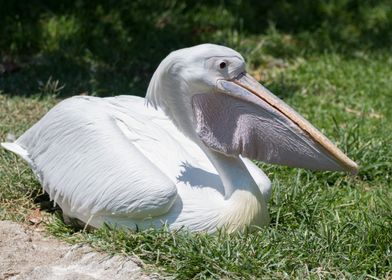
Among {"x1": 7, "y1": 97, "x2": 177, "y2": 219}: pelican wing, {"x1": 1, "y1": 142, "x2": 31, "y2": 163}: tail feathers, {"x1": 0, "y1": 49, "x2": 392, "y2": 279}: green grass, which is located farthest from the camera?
{"x1": 1, "y1": 142, "x2": 31, "y2": 163}: tail feathers

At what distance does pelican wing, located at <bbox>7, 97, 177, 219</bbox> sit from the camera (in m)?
4.73

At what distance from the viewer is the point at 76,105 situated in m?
5.33

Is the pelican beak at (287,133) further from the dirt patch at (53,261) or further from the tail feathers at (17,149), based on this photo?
the tail feathers at (17,149)

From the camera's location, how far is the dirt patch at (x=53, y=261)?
180 inches

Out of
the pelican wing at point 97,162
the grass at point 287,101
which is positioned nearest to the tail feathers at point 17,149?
the pelican wing at point 97,162

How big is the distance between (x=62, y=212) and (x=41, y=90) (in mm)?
2168

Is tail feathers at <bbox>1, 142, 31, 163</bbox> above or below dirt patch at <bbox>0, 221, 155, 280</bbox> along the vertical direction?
above

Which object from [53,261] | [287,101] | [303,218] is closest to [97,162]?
[53,261]

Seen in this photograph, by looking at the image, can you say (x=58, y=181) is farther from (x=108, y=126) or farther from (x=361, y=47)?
(x=361, y=47)

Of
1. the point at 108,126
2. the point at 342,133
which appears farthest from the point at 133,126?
the point at 342,133

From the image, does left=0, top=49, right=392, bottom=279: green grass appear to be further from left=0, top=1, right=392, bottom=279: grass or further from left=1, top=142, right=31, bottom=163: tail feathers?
left=1, top=142, right=31, bottom=163: tail feathers

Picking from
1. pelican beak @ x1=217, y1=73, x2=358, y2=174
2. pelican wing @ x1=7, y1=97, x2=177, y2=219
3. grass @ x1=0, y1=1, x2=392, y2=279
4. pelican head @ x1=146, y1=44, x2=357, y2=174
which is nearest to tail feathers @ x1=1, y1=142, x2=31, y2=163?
pelican wing @ x1=7, y1=97, x2=177, y2=219

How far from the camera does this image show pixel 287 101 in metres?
7.63

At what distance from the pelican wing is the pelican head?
33cm
